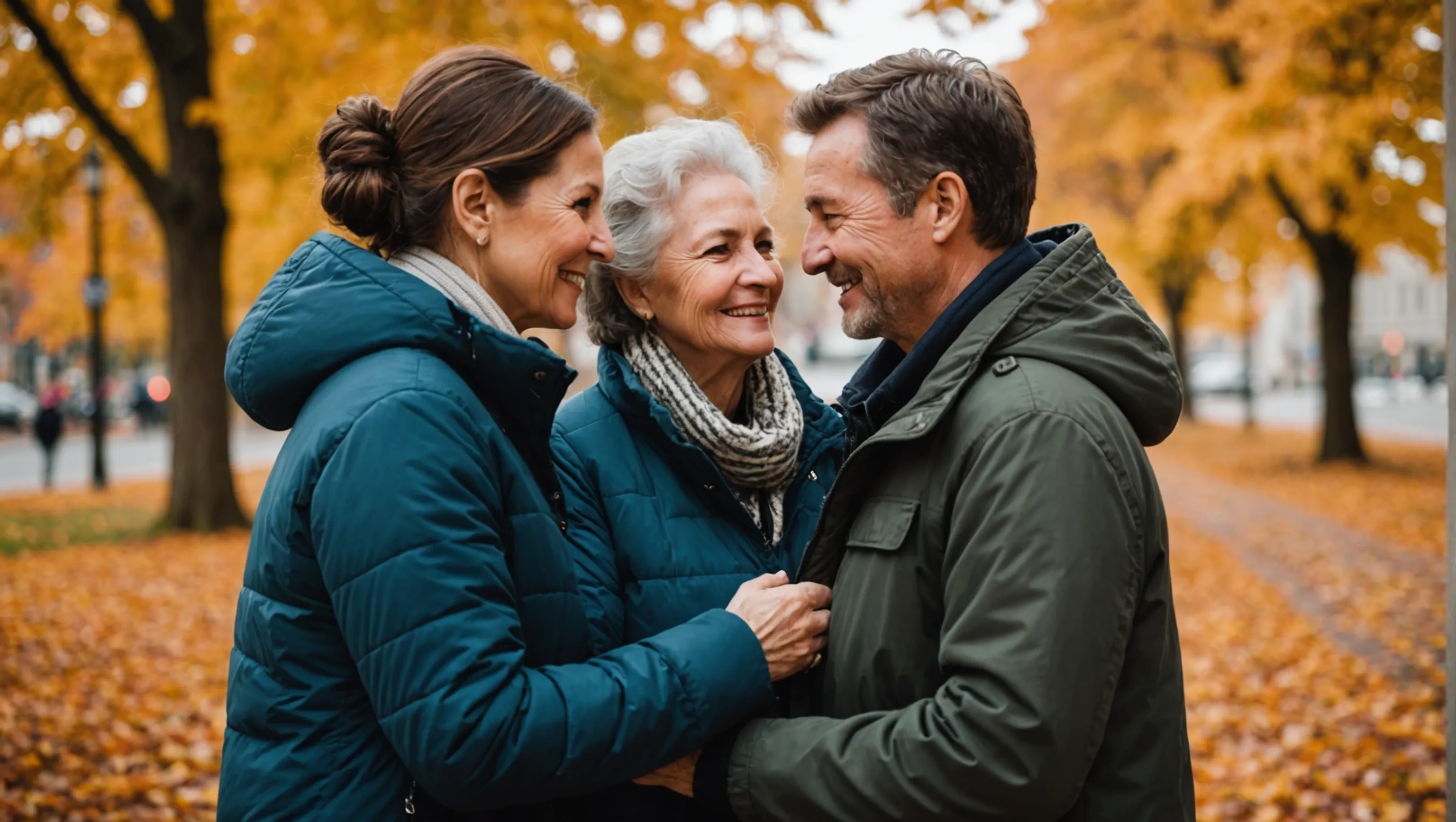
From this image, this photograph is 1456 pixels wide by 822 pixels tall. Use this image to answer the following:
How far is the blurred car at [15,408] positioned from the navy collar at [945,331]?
1378 inches

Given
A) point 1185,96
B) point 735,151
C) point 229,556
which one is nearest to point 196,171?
point 229,556

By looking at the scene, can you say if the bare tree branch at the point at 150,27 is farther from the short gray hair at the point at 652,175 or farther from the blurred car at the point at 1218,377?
the blurred car at the point at 1218,377

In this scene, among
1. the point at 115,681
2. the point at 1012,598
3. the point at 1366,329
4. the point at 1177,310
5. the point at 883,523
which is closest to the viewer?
the point at 1012,598

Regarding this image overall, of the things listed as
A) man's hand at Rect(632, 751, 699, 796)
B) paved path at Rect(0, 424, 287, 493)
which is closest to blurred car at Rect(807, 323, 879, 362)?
paved path at Rect(0, 424, 287, 493)

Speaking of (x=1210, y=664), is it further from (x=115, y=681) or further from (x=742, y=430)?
(x=115, y=681)

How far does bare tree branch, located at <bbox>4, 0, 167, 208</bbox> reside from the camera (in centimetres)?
972

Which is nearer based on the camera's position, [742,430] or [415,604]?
[415,604]

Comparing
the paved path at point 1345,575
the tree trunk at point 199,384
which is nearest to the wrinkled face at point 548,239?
the paved path at point 1345,575

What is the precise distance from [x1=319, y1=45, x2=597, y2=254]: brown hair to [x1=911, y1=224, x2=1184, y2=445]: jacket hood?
878 millimetres

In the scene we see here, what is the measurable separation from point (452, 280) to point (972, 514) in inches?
40.4

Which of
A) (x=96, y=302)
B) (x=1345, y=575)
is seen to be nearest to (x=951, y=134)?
(x=1345, y=575)

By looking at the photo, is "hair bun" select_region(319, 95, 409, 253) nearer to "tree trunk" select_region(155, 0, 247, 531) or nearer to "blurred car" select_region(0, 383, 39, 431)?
"tree trunk" select_region(155, 0, 247, 531)

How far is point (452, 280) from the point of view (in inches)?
83.3

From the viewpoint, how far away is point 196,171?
37.1 ft
